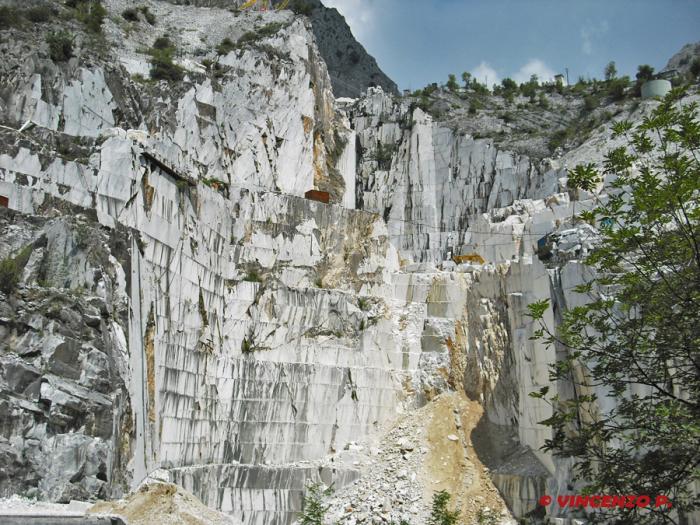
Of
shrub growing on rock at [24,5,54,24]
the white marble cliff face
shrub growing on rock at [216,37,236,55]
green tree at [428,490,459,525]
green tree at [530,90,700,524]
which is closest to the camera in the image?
green tree at [530,90,700,524]

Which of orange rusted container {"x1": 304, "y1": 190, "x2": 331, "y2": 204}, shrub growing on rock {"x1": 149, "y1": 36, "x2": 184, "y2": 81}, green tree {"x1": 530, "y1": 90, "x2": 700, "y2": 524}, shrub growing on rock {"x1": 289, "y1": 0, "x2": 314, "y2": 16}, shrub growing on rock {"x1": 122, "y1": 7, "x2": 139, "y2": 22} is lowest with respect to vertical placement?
green tree {"x1": 530, "y1": 90, "x2": 700, "y2": 524}

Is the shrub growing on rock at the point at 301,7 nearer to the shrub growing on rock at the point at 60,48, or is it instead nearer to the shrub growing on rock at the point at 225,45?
the shrub growing on rock at the point at 225,45

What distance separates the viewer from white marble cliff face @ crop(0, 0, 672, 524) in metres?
29.6

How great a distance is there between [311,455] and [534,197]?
25068 millimetres

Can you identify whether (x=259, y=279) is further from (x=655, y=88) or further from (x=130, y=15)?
(x=130, y=15)

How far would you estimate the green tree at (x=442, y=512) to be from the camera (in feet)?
96.2

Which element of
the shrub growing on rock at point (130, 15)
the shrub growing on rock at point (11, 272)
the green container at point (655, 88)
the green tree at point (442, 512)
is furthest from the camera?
the shrub growing on rock at point (130, 15)

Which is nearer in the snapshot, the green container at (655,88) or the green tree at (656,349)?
the green tree at (656,349)

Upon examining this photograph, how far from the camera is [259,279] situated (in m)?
40.0

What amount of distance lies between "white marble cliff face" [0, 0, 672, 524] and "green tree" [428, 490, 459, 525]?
135 inches

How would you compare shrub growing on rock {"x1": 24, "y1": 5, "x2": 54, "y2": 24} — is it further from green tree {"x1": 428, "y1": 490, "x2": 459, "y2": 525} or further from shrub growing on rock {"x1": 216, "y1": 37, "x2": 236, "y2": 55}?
green tree {"x1": 428, "y1": 490, "x2": 459, "y2": 525}

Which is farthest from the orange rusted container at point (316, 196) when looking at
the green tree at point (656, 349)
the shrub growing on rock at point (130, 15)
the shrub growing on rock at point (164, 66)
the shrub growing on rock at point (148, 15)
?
the green tree at point (656, 349)

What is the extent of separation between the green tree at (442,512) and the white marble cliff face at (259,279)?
3.44 m

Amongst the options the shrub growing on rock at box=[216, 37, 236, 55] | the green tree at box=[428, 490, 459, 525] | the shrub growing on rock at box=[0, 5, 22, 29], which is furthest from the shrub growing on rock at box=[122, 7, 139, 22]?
the green tree at box=[428, 490, 459, 525]
